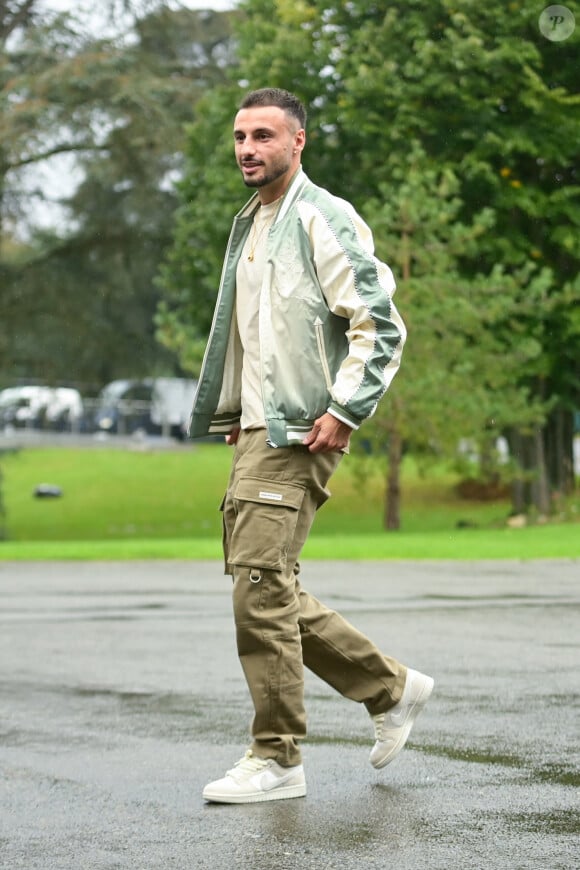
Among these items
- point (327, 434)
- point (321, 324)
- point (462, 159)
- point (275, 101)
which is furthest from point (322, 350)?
point (462, 159)

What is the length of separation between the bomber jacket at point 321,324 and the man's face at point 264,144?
136 mm

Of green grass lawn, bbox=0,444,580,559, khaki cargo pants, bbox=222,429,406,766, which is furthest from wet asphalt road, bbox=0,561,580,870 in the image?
green grass lawn, bbox=0,444,580,559

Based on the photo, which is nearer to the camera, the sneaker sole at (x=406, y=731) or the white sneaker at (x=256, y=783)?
the white sneaker at (x=256, y=783)

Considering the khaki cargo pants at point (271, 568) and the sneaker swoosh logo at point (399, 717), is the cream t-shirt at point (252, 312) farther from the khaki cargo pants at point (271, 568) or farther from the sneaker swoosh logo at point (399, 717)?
the sneaker swoosh logo at point (399, 717)

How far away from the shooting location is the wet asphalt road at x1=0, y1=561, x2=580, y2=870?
13.9 ft

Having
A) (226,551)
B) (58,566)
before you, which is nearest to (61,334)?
(58,566)

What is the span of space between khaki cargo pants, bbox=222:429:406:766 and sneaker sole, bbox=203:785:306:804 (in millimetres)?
77

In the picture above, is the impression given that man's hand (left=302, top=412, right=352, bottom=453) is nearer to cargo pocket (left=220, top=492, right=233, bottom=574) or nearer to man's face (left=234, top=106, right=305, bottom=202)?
cargo pocket (left=220, top=492, right=233, bottom=574)

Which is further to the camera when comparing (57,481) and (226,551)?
(57,481)

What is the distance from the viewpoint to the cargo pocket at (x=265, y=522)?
4.98 meters

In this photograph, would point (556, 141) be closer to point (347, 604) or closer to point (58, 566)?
point (58, 566)

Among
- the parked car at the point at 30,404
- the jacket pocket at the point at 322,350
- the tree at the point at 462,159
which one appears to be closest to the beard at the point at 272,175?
the jacket pocket at the point at 322,350

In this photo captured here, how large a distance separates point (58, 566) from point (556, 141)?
46.8ft

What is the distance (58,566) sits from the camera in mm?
16062
